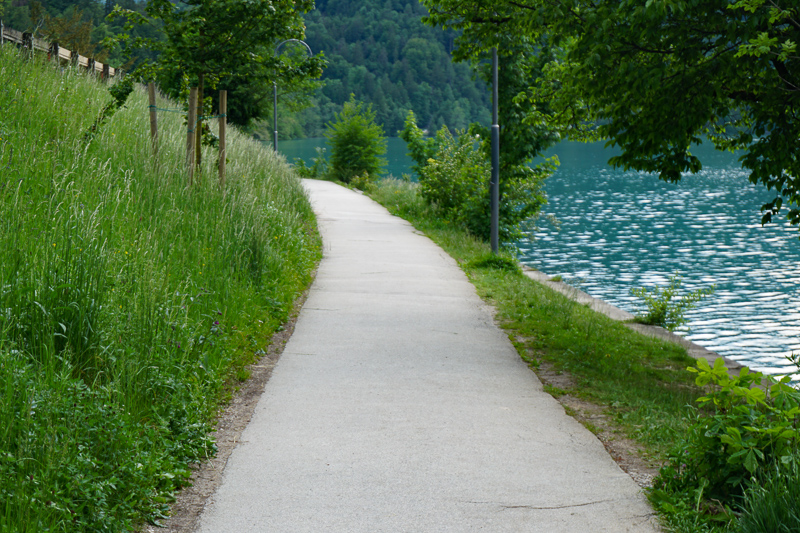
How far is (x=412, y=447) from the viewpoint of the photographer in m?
4.85

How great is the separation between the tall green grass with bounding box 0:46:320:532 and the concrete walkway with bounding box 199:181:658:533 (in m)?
0.46

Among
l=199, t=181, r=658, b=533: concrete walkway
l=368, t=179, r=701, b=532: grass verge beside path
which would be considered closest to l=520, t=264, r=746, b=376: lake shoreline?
l=368, t=179, r=701, b=532: grass verge beside path

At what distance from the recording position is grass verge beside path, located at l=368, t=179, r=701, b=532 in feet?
18.6

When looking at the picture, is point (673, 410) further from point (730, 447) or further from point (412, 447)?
point (412, 447)

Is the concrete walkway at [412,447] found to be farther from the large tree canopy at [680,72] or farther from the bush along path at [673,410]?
the large tree canopy at [680,72]

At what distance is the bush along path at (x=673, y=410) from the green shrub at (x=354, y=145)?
3002cm

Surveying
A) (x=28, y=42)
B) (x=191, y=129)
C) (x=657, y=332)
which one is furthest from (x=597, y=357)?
(x=28, y=42)

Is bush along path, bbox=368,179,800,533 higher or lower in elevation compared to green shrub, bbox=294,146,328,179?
lower

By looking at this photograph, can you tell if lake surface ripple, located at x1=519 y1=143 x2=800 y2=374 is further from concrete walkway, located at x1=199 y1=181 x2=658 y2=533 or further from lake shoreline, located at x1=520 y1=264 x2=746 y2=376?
concrete walkway, located at x1=199 y1=181 x2=658 y2=533

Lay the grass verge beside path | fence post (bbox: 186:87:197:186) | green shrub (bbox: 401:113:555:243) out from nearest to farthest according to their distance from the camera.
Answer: the grass verge beside path
fence post (bbox: 186:87:197:186)
green shrub (bbox: 401:113:555:243)

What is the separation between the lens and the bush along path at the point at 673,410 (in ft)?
11.9

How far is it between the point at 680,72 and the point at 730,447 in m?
4.53

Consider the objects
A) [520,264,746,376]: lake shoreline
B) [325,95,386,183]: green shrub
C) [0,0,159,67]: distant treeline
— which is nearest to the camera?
[520,264,746,376]: lake shoreline

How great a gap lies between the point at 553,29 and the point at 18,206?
5.45 metres
